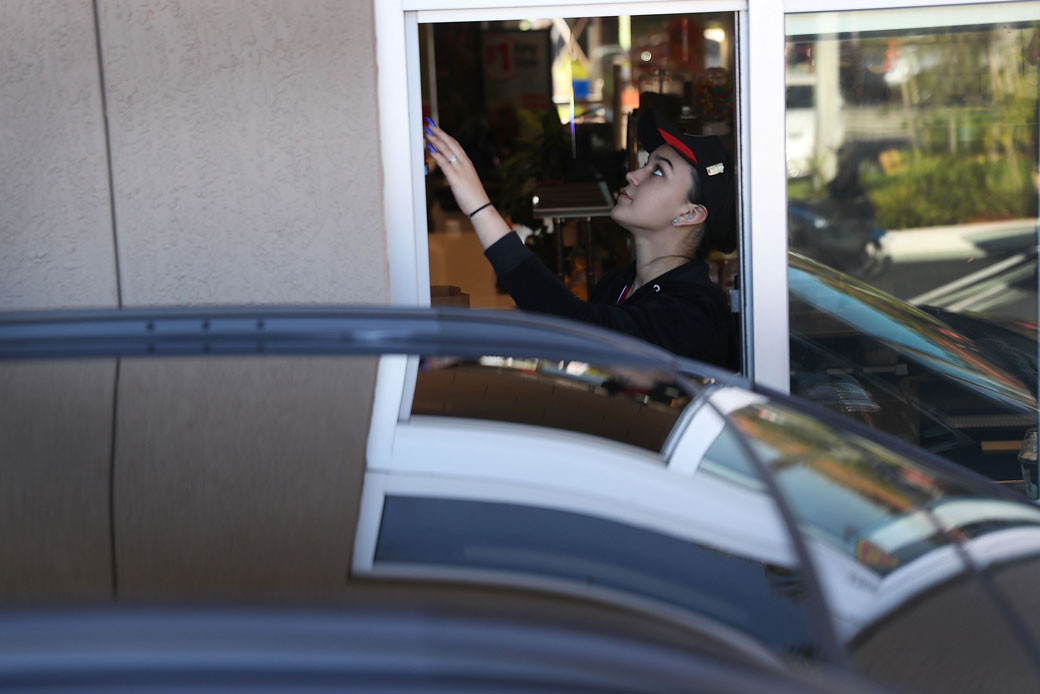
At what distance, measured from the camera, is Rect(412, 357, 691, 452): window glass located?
1571 mm

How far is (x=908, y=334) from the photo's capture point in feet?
12.4

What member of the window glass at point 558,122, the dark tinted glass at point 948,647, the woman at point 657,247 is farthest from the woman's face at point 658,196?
the dark tinted glass at point 948,647

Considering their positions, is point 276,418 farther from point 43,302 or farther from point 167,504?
point 43,302

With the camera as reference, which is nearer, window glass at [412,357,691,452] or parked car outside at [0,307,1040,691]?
parked car outside at [0,307,1040,691]

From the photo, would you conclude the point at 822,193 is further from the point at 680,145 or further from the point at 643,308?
the point at 643,308

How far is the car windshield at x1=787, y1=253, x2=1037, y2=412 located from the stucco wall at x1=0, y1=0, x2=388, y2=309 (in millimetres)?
1448

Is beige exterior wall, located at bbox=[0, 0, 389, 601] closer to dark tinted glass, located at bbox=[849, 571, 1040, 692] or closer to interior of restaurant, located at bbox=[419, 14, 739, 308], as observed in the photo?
interior of restaurant, located at bbox=[419, 14, 739, 308]

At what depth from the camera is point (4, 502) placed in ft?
4.09

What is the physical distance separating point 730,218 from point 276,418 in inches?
89.4

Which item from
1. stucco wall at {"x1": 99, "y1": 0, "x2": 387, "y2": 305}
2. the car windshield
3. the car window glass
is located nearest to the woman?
stucco wall at {"x1": 99, "y1": 0, "x2": 387, "y2": 305}

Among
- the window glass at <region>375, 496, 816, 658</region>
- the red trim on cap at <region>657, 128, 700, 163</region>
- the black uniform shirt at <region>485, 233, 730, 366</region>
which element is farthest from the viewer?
the red trim on cap at <region>657, 128, 700, 163</region>

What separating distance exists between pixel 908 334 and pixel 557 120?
3.20 m

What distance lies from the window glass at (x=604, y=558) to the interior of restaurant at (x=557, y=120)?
2687 mm

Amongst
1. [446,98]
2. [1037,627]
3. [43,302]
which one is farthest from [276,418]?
[446,98]
